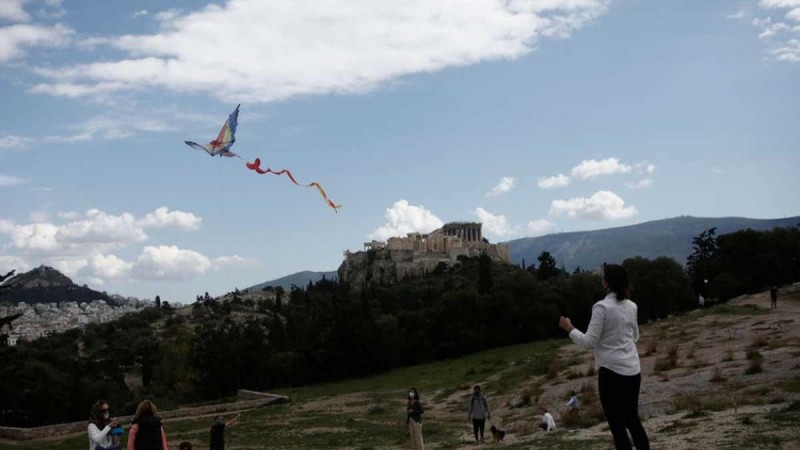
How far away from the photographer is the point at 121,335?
392 ft

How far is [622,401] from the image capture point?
731cm

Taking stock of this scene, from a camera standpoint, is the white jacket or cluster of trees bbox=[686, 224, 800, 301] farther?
cluster of trees bbox=[686, 224, 800, 301]

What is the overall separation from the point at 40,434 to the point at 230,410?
11.4 m

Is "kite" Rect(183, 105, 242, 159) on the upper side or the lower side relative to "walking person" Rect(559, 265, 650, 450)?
upper

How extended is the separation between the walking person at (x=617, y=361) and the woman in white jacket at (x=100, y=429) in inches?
261

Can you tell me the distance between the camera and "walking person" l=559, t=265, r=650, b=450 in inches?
288

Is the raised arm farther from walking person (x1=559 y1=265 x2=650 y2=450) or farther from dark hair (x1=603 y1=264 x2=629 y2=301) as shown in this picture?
dark hair (x1=603 y1=264 x2=629 y2=301)

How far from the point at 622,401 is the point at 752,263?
79.2 m

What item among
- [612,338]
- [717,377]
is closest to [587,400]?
[717,377]

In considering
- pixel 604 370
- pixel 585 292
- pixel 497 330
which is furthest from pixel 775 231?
pixel 604 370

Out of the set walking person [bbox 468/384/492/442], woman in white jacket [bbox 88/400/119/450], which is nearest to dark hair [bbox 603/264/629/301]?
woman in white jacket [bbox 88/400/119/450]

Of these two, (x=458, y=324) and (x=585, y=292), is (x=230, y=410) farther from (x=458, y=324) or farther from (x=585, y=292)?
(x=585, y=292)

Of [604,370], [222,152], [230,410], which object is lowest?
[230,410]

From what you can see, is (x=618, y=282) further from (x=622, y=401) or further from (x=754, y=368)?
(x=754, y=368)
